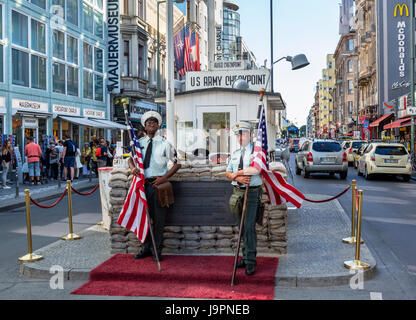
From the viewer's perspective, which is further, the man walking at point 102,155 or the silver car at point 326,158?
the silver car at point 326,158

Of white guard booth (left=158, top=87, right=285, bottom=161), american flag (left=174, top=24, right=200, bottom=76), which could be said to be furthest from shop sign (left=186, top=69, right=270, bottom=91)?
american flag (left=174, top=24, right=200, bottom=76)

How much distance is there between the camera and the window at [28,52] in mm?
20906

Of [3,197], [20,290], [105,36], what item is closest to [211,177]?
[20,290]

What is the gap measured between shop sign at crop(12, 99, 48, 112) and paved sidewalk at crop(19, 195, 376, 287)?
1357 centimetres

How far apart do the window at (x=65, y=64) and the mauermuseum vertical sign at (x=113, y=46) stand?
12.1ft

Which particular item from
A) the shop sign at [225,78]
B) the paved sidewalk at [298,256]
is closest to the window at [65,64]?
the shop sign at [225,78]

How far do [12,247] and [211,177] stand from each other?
11.8 feet

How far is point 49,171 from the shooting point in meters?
20.6

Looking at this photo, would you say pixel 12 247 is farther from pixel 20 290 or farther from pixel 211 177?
pixel 211 177

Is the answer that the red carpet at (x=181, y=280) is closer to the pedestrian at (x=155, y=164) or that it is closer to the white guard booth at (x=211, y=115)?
the pedestrian at (x=155, y=164)

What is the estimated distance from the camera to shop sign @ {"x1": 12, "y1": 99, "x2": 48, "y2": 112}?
20611 mm

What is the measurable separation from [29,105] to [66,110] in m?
4.06

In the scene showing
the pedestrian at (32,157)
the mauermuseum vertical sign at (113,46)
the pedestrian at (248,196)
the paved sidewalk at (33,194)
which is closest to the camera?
the pedestrian at (248,196)

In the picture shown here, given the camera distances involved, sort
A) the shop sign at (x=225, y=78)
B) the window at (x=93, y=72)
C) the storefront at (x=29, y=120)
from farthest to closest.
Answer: the window at (x=93, y=72) < the storefront at (x=29, y=120) < the shop sign at (x=225, y=78)
